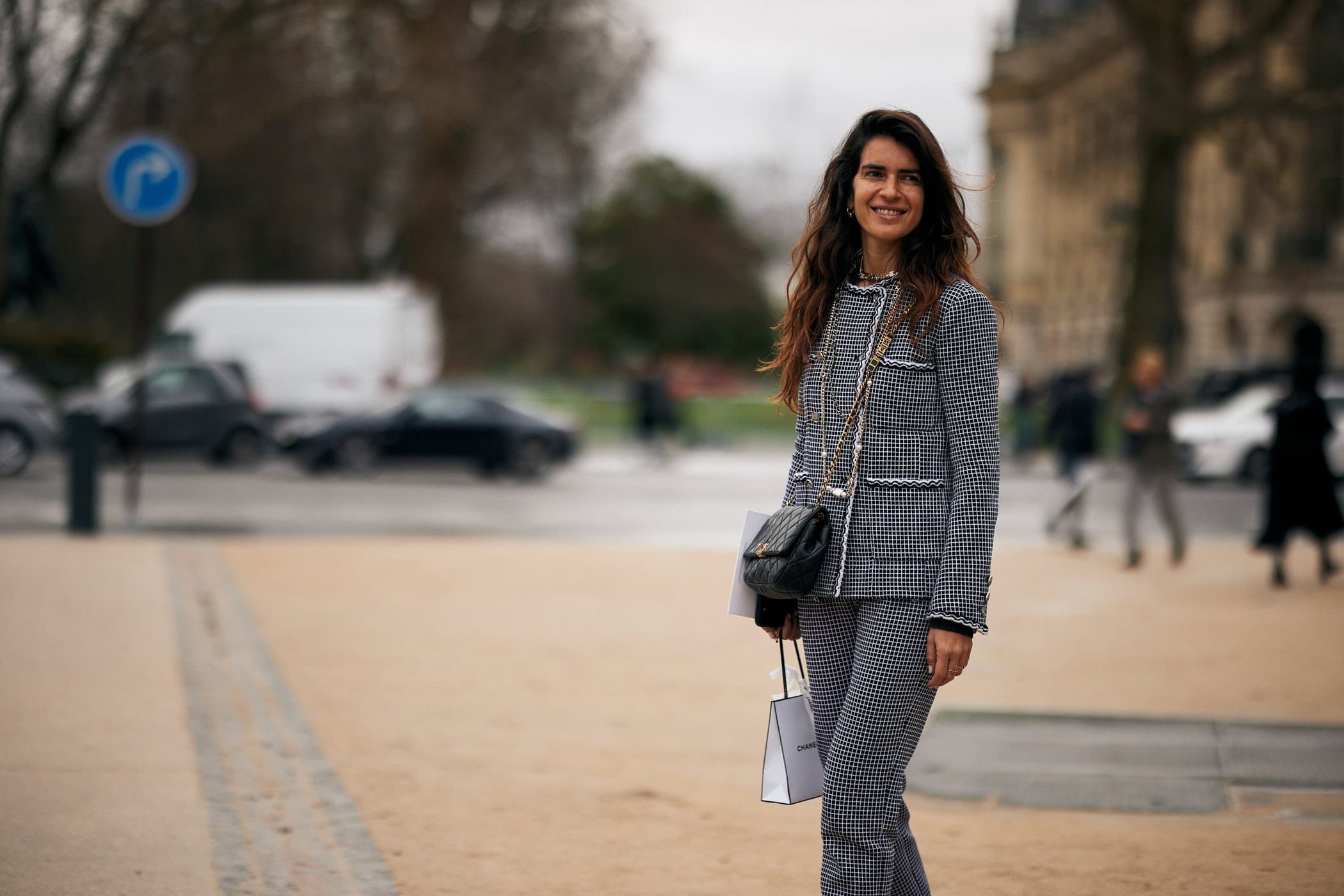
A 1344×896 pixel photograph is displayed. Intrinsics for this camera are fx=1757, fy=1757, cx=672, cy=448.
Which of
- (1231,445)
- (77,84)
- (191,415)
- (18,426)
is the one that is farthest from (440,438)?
(1231,445)

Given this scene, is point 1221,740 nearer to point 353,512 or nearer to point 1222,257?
point 353,512

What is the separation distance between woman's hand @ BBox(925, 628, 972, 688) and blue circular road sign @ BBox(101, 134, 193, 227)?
1212cm

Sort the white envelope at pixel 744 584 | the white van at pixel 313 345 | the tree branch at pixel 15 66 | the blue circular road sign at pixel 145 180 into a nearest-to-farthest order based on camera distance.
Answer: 1. the white envelope at pixel 744 584
2. the blue circular road sign at pixel 145 180
3. the tree branch at pixel 15 66
4. the white van at pixel 313 345

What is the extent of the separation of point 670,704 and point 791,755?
3909 millimetres

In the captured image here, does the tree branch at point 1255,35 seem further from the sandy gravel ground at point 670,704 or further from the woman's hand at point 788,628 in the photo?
the woman's hand at point 788,628

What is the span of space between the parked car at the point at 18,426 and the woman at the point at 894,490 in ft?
68.3

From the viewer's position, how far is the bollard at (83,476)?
14.8 metres

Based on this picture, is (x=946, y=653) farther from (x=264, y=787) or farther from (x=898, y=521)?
(x=264, y=787)

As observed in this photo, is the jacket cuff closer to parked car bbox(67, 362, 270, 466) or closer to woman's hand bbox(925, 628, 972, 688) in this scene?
woman's hand bbox(925, 628, 972, 688)

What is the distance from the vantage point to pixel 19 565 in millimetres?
12203

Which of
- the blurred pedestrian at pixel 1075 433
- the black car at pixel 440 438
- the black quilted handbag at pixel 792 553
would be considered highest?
the black quilted handbag at pixel 792 553

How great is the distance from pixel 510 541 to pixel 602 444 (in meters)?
19.4

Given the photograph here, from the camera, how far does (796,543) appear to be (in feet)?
11.8

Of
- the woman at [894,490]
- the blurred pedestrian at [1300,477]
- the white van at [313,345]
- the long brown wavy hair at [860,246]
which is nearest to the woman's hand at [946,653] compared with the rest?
the woman at [894,490]
